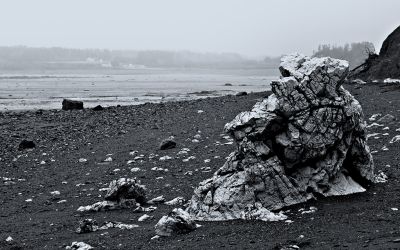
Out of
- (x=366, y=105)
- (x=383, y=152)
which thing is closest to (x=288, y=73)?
(x=383, y=152)

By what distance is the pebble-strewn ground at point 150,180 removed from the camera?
7.83m

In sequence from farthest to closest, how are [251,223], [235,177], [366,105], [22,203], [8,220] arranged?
[366,105], [22,203], [8,220], [235,177], [251,223]

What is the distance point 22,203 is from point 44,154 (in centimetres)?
553

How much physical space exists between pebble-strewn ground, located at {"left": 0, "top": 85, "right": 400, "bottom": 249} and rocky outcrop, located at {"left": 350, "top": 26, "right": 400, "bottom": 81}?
27.0 ft

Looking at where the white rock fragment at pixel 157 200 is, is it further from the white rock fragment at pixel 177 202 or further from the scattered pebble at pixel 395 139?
the scattered pebble at pixel 395 139

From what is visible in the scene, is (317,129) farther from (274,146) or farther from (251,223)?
(251,223)

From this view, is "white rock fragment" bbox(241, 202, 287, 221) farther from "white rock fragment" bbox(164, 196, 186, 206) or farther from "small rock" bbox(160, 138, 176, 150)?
"small rock" bbox(160, 138, 176, 150)

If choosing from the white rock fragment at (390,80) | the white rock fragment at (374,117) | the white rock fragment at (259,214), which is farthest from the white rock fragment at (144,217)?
the white rock fragment at (390,80)

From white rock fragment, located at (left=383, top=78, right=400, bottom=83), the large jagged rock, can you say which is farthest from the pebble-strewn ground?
white rock fragment, located at (left=383, top=78, right=400, bottom=83)

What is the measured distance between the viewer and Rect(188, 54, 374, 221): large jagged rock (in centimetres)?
909

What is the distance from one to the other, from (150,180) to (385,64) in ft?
84.5

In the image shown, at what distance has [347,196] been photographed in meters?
9.63

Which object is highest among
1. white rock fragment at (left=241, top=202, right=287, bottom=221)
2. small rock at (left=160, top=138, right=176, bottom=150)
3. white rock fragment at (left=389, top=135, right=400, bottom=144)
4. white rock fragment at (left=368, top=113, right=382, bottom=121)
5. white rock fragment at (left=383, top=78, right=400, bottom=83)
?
white rock fragment at (left=383, top=78, right=400, bottom=83)

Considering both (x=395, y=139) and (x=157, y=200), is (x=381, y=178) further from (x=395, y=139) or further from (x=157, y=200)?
(x=157, y=200)
